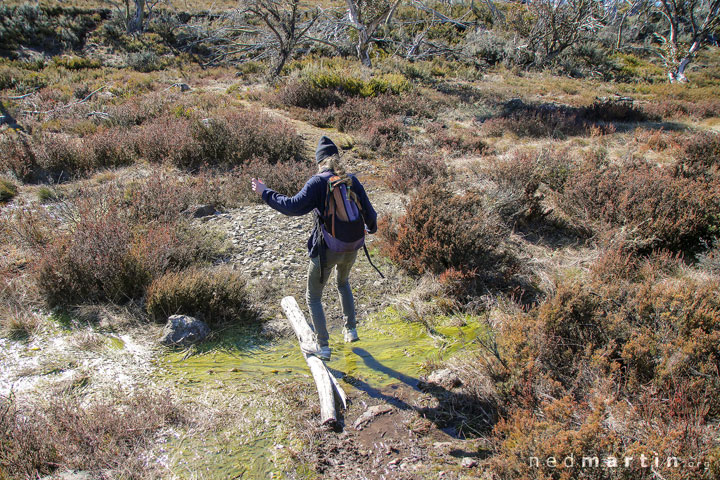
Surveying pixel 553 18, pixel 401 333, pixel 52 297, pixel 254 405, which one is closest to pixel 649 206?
pixel 401 333

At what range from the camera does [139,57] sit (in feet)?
72.1

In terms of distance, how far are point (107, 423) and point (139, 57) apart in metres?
24.4

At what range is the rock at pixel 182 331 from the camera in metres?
4.20

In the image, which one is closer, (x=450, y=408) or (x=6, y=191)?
(x=450, y=408)

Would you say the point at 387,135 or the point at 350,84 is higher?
the point at 350,84

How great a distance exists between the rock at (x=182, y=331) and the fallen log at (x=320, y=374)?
0.96 meters

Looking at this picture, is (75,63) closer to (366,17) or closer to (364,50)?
(364,50)

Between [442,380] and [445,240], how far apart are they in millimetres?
2489

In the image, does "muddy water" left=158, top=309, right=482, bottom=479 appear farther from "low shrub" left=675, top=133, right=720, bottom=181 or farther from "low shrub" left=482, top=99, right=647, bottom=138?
"low shrub" left=482, top=99, right=647, bottom=138

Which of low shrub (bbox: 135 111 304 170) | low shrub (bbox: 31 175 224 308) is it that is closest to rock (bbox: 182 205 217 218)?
low shrub (bbox: 31 175 224 308)

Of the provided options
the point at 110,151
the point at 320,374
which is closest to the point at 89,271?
the point at 320,374

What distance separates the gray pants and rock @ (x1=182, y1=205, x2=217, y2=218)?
3.77 metres

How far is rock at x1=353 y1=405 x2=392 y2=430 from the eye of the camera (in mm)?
3320

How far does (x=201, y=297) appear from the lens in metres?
4.72
